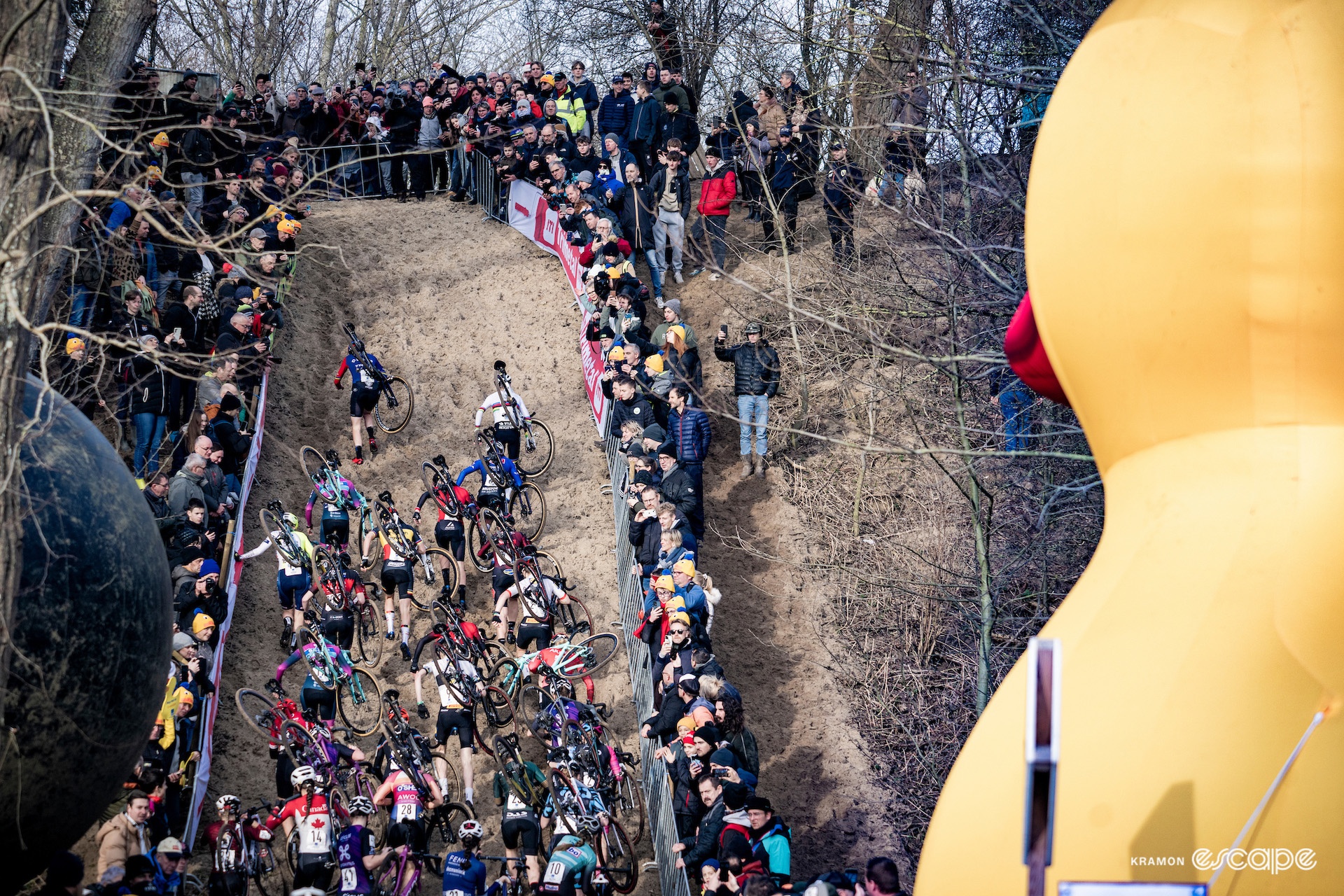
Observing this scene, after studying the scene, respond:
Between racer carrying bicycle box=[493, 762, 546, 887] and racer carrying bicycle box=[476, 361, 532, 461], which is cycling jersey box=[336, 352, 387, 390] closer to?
racer carrying bicycle box=[476, 361, 532, 461]

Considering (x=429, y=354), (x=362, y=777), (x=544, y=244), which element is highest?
(x=544, y=244)

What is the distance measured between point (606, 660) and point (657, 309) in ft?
28.9

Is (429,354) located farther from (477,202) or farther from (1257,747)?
(1257,747)

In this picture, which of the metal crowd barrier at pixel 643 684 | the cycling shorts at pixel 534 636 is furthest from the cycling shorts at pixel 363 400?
the cycling shorts at pixel 534 636

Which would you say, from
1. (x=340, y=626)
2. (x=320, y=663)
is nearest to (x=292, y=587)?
(x=340, y=626)

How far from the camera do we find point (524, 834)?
42.1ft

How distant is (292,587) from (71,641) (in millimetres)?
9196

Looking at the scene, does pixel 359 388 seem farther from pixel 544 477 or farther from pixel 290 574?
pixel 290 574

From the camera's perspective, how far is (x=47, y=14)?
23.2 feet

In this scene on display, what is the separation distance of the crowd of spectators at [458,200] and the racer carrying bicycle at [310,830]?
1039 mm

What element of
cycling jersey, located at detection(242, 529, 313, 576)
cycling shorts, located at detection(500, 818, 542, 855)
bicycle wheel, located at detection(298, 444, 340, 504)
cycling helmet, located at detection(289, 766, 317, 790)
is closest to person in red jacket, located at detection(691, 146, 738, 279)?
bicycle wheel, located at detection(298, 444, 340, 504)

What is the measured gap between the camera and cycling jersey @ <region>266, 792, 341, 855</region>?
12.1m

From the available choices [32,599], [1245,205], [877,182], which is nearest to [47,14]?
[32,599]

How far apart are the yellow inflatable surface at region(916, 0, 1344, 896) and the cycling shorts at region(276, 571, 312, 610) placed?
12.8 meters
